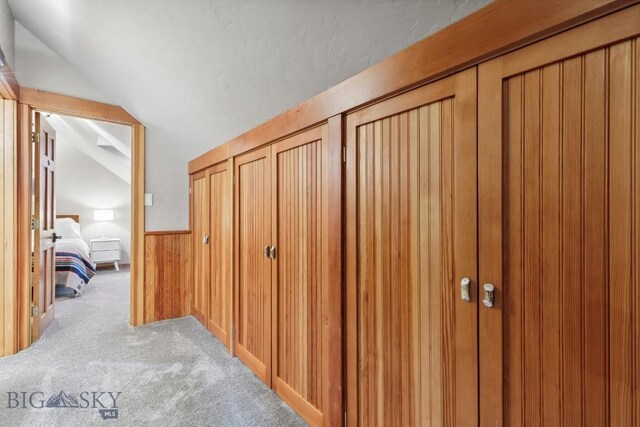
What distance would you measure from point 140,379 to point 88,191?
228 inches

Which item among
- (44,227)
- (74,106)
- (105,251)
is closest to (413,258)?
(74,106)

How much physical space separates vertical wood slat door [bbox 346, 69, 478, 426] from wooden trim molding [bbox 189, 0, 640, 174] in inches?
1.9

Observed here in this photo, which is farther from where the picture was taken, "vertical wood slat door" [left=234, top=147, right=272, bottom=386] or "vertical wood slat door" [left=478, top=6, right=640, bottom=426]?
"vertical wood slat door" [left=234, top=147, right=272, bottom=386]

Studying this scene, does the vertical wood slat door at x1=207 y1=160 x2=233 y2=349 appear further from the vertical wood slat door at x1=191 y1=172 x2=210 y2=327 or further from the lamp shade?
the lamp shade

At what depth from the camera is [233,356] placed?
228cm

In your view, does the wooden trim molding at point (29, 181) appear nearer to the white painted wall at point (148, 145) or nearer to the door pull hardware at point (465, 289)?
the white painted wall at point (148, 145)

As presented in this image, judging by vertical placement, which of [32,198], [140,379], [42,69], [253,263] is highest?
[42,69]

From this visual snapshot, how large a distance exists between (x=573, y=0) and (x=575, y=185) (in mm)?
409

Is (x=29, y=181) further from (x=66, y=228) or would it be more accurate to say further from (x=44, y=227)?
(x=66, y=228)

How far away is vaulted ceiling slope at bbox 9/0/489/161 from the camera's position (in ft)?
3.81

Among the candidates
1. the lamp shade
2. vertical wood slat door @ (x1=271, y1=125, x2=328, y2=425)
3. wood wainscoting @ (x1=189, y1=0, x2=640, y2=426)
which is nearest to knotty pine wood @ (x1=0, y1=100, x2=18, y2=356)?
vertical wood slat door @ (x1=271, y1=125, x2=328, y2=425)

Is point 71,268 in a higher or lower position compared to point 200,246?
lower

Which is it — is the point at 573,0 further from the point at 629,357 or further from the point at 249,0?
the point at 249,0

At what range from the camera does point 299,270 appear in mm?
1623
